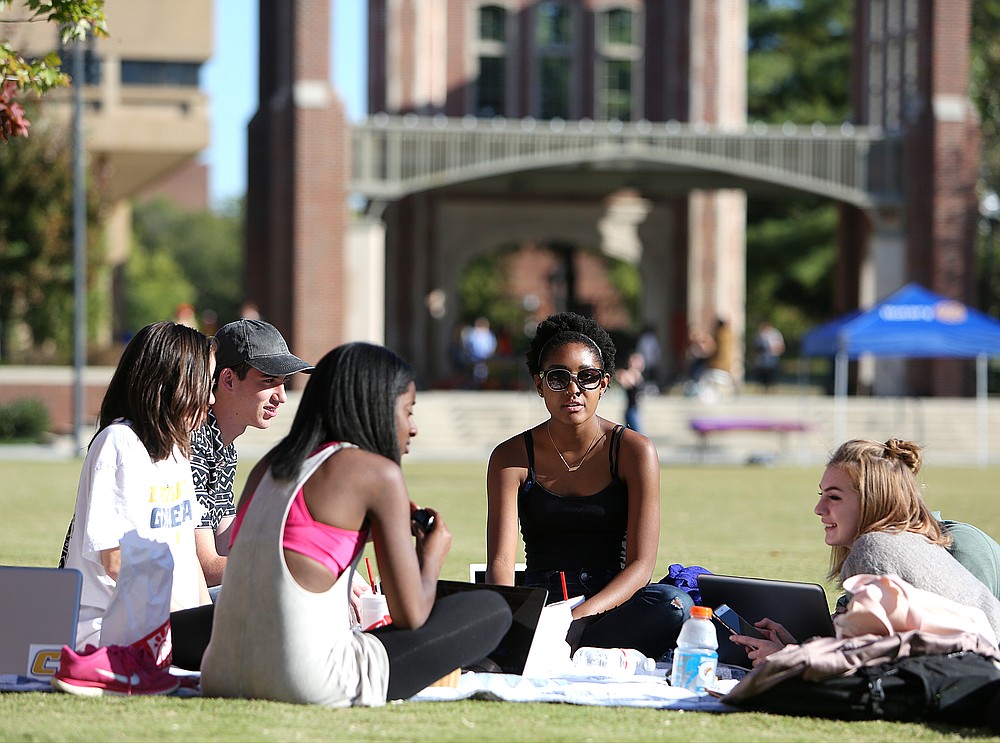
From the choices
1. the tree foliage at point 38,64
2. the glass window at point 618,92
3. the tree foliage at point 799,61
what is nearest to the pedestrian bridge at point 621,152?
the glass window at point 618,92

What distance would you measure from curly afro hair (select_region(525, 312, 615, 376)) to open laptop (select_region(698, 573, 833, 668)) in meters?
1.08

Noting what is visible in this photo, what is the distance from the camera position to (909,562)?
5.56m

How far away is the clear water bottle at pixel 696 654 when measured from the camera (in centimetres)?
580

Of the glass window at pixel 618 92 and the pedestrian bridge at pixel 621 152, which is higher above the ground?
the glass window at pixel 618 92

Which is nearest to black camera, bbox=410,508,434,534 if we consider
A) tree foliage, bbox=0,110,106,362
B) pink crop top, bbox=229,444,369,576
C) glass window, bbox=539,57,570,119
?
pink crop top, bbox=229,444,369,576

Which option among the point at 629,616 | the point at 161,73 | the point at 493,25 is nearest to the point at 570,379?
the point at 629,616

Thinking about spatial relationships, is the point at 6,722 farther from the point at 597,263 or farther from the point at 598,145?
the point at 597,263

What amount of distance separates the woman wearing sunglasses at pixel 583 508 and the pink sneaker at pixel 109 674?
148 centimetres

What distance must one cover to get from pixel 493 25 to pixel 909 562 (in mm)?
36795

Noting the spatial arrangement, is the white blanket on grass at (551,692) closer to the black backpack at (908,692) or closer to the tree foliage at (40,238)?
the black backpack at (908,692)

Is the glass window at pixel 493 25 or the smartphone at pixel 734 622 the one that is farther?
the glass window at pixel 493 25

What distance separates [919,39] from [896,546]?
28820 millimetres

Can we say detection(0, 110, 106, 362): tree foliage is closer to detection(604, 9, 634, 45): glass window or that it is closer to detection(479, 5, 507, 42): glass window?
detection(479, 5, 507, 42): glass window

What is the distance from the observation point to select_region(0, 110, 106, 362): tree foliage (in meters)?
34.1
